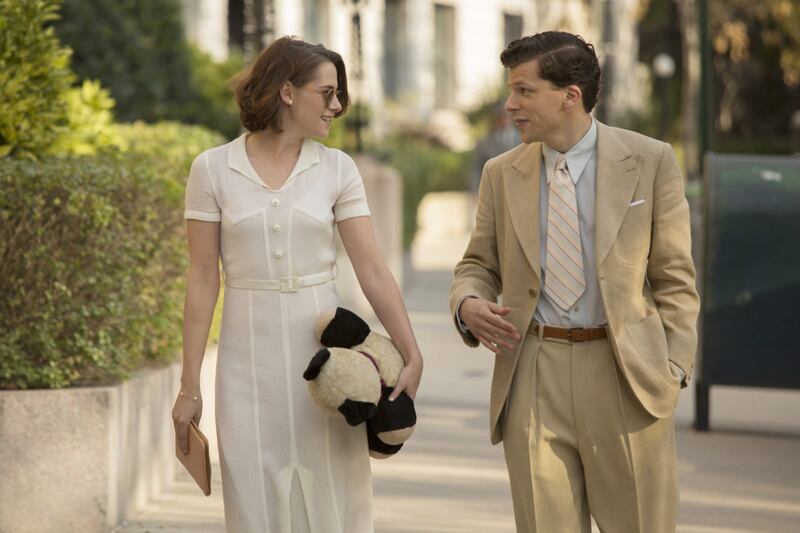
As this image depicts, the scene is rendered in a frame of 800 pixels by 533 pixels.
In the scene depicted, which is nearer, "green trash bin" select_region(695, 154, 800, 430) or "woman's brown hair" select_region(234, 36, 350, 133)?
"woman's brown hair" select_region(234, 36, 350, 133)

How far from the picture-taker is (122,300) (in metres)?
6.24

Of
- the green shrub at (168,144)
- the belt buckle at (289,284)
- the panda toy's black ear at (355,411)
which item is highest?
the green shrub at (168,144)

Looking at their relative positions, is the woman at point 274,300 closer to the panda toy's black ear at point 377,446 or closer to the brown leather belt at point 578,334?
the panda toy's black ear at point 377,446

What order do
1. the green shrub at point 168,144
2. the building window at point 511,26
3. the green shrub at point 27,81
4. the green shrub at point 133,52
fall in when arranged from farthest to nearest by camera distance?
the building window at point 511,26 < the green shrub at point 133,52 < the green shrub at point 168,144 < the green shrub at point 27,81

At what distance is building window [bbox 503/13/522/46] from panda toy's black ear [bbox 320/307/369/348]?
37.5 m

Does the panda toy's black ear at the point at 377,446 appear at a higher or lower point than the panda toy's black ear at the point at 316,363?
lower

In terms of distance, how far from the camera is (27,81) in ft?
22.8

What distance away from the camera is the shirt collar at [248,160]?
13.6 ft

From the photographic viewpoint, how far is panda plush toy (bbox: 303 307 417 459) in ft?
13.1

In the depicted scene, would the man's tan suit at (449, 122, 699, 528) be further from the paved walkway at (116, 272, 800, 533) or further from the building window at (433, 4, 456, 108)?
the building window at (433, 4, 456, 108)

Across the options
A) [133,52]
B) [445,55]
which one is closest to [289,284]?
[133,52]

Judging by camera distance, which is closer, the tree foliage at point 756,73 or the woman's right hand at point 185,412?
the woman's right hand at point 185,412

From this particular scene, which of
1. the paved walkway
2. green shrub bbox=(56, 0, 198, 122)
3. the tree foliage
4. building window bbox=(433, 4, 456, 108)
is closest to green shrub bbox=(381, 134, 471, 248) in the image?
building window bbox=(433, 4, 456, 108)

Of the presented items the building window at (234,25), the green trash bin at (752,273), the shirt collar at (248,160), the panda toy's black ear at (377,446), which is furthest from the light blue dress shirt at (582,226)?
the building window at (234,25)
